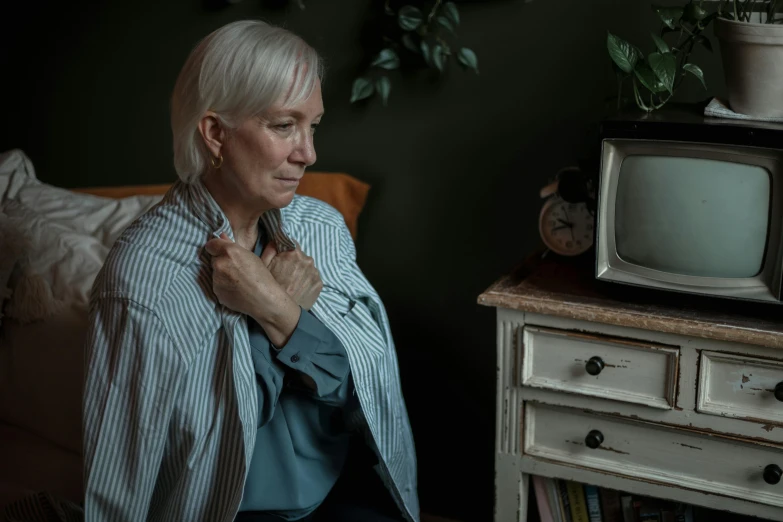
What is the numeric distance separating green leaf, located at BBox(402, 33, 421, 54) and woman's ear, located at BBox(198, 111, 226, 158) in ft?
2.60

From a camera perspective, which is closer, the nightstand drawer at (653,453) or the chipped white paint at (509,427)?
the nightstand drawer at (653,453)

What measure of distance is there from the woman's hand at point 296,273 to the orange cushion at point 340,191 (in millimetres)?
649

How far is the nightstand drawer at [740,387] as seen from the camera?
1518 millimetres

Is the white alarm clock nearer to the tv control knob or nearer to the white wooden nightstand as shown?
the white wooden nightstand

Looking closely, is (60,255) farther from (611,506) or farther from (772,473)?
(772,473)

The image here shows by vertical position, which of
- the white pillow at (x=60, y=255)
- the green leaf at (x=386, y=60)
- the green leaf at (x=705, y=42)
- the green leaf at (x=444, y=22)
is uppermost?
the green leaf at (x=444, y=22)

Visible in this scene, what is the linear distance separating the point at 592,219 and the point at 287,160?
2.35 feet

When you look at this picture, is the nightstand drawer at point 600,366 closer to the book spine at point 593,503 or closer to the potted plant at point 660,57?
the book spine at point 593,503

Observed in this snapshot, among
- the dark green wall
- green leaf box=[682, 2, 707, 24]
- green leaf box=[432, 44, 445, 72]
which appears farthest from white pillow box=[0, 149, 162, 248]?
green leaf box=[682, 2, 707, 24]

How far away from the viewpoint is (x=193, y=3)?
7.84 ft

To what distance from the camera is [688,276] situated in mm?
1566

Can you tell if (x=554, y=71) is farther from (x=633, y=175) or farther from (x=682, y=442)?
(x=682, y=442)

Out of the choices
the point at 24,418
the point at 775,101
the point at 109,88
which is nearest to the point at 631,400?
the point at 775,101

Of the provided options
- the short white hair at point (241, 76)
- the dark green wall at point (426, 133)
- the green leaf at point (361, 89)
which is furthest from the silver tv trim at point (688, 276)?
the green leaf at point (361, 89)
